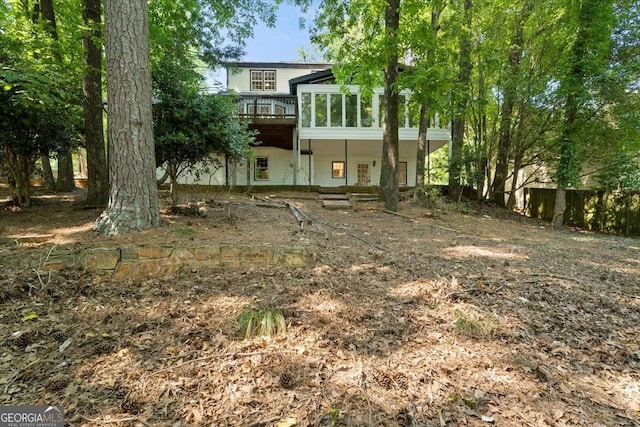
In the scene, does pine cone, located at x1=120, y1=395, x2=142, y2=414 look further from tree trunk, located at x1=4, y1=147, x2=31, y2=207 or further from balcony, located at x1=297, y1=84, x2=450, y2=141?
balcony, located at x1=297, y1=84, x2=450, y2=141

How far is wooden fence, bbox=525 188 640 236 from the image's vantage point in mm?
11500

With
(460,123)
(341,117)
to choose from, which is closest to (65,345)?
(460,123)

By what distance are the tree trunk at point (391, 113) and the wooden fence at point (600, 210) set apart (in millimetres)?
8296

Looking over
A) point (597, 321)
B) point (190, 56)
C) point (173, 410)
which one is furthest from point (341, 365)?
point (190, 56)

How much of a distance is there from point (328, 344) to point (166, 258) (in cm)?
224

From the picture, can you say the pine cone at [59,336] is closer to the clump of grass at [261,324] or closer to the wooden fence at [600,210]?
the clump of grass at [261,324]

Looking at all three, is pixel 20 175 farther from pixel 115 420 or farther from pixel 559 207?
pixel 559 207

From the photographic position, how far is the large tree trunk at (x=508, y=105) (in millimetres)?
11312

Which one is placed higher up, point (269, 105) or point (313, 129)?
point (269, 105)

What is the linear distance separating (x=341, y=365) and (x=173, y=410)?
1014mm

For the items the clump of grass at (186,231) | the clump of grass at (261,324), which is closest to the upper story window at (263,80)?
the clump of grass at (186,231)

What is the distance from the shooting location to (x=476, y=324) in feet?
8.71

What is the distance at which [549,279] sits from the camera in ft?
12.5

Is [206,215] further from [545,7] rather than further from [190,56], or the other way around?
[545,7]
